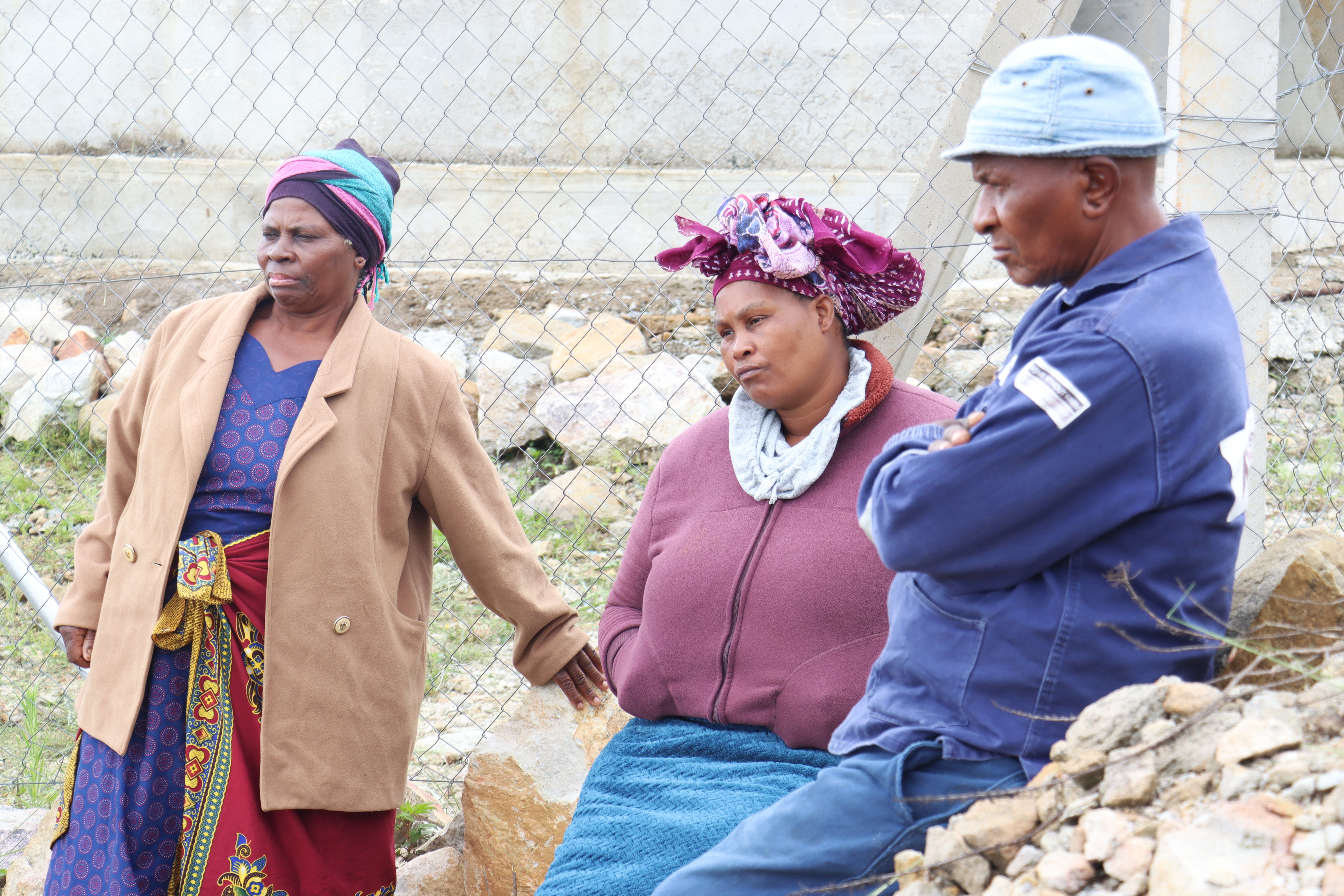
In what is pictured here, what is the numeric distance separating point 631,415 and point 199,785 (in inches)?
138

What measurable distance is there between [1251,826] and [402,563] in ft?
6.44

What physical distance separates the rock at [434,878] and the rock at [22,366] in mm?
4518

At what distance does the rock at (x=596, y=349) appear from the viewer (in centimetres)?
624

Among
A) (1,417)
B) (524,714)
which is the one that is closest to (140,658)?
(524,714)

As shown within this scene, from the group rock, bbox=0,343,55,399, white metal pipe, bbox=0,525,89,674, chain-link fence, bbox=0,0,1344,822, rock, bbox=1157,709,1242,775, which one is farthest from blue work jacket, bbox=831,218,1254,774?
rock, bbox=0,343,55,399

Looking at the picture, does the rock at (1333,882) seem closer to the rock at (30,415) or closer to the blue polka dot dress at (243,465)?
the blue polka dot dress at (243,465)

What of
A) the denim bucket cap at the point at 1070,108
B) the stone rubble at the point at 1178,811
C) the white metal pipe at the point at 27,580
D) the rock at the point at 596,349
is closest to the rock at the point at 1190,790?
the stone rubble at the point at 1178,811

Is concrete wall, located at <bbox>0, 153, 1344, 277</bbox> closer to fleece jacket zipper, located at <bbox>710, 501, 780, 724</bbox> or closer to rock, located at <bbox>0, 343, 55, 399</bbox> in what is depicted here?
rock, located at <bbox>0, 343, 55, 399</bbox>

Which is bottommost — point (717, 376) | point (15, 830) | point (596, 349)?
point (15, 830)

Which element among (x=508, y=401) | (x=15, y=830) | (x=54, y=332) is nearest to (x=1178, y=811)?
(x=15, y=830)

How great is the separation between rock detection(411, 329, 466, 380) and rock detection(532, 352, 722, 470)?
25.2 inches

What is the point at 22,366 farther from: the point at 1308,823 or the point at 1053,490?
the point at 1308,823

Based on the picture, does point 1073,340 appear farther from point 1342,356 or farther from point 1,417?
point 1,417

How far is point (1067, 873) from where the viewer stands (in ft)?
4.87
